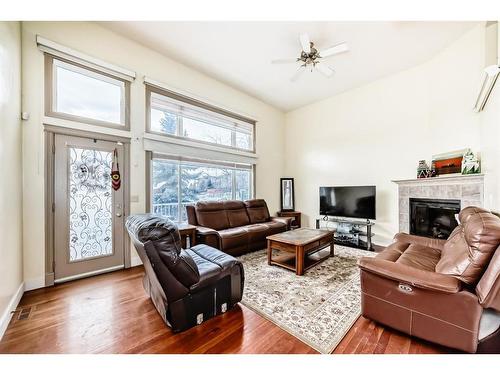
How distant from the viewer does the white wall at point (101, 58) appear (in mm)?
2477

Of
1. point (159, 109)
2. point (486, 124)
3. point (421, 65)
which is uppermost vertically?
point (421, 65)

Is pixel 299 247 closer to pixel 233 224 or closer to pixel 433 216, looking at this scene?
pixel 233 224

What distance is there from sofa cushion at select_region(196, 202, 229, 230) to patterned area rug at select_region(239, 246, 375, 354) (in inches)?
40.0

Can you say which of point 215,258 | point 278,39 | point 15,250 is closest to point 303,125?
point 278,39

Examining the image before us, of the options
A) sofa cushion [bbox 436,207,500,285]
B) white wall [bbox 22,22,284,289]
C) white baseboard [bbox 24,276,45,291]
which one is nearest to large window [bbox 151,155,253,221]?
white wall [bbox 22,22,284,289]

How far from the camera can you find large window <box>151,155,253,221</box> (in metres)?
3.69

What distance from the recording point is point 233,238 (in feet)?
11.6

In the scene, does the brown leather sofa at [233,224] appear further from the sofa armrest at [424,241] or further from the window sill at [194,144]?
the sofa armrest at [424,241]

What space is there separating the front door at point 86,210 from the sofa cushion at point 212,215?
4.12ft

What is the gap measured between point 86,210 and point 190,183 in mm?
1740

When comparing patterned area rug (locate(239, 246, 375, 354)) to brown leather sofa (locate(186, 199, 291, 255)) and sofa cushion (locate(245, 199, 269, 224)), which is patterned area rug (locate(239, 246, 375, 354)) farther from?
sofa cushion (locate(245, 199, 269, 224))

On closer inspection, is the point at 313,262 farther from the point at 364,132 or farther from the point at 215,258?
the point at 364,132

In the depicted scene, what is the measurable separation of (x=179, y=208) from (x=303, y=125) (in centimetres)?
401
